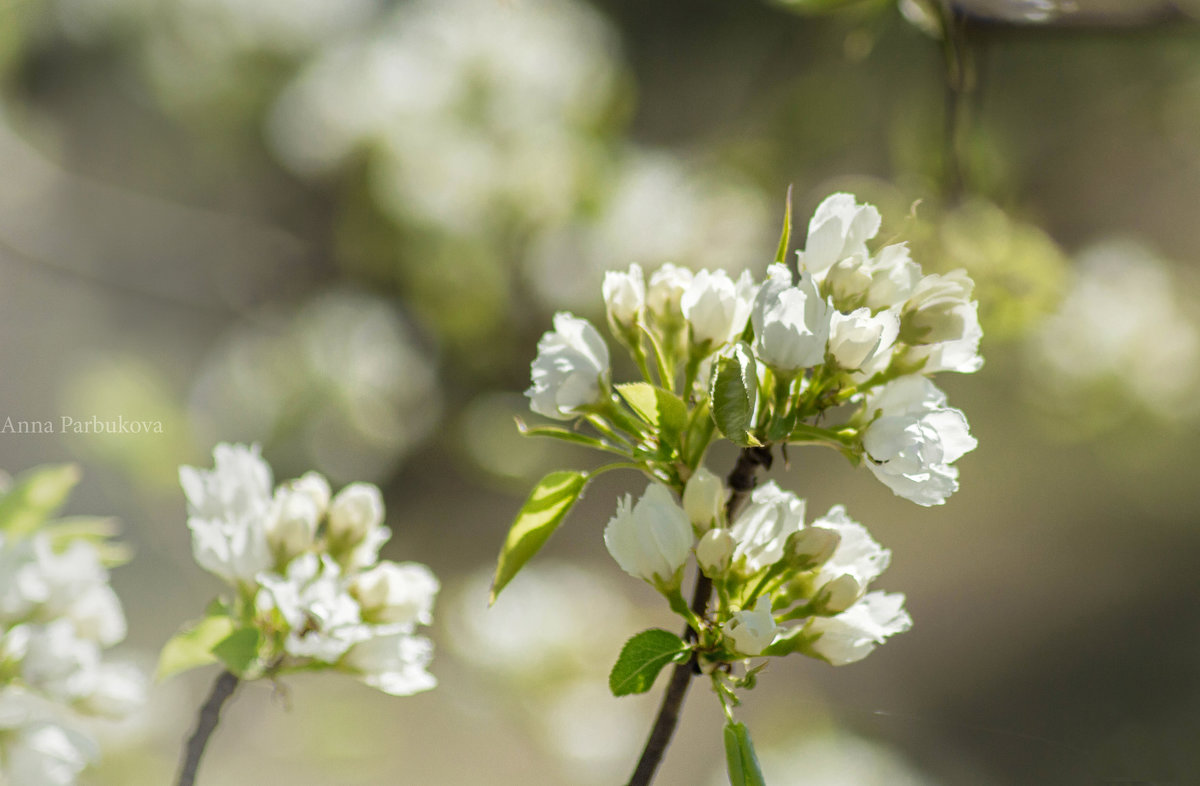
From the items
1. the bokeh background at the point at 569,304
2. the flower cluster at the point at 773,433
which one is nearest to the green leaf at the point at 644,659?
the flower cluster at the point at 773,433

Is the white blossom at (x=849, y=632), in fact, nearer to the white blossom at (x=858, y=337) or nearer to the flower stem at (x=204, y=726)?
the white blossom at (x=858, y=337)

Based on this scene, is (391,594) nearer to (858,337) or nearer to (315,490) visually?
(315,490)

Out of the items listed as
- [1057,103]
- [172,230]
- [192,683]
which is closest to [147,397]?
[192,683]

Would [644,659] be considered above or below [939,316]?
below

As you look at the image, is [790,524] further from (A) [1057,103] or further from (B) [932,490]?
(A) [1057,103]

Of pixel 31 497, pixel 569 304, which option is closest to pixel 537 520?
pixel 31 497

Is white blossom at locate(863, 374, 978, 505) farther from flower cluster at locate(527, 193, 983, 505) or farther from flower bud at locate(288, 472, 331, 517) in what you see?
flower bud at locate(288, 472, 331, 517)
